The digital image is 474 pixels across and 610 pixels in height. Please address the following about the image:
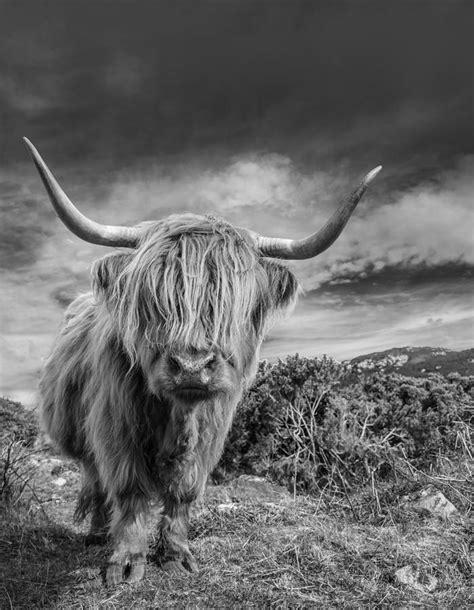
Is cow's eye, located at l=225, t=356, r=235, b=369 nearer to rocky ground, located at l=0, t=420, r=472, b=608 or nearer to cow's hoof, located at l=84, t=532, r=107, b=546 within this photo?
rocky ground, located at l=0, t=420, r=472, b=608

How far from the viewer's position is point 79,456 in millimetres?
4598

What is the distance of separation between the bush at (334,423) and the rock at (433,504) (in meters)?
0.71

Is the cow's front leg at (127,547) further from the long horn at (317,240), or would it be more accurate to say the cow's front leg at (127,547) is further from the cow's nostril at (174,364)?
the long horn at (317,240)

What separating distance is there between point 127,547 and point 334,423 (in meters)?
2.59

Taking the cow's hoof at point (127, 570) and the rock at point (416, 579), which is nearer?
the rock at point (416, 579)

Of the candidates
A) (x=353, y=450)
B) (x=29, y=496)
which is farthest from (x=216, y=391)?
(x=29, y=496)

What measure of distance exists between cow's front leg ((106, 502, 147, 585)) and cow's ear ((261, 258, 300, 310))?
150 cm

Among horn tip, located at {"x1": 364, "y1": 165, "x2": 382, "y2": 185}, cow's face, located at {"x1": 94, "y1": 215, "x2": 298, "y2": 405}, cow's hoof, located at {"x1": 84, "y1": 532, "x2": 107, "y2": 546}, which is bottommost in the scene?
cow's hoof, located at {"x1": 84, "y1": 532, "x2": 107, "y2": 546}

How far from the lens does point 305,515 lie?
4168 mm

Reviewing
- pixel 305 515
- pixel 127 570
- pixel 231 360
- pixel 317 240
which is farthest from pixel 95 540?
pixel 317 240

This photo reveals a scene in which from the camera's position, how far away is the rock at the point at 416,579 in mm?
3034

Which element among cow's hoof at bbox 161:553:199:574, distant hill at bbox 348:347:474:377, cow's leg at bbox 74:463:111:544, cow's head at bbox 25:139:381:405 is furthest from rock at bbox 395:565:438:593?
distant hill at bbox 348:347:474:377

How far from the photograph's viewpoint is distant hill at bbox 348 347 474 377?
24.7 ft

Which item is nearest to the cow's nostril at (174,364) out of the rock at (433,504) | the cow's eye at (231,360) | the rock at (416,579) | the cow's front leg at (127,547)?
the cow's eye at (231,360)
